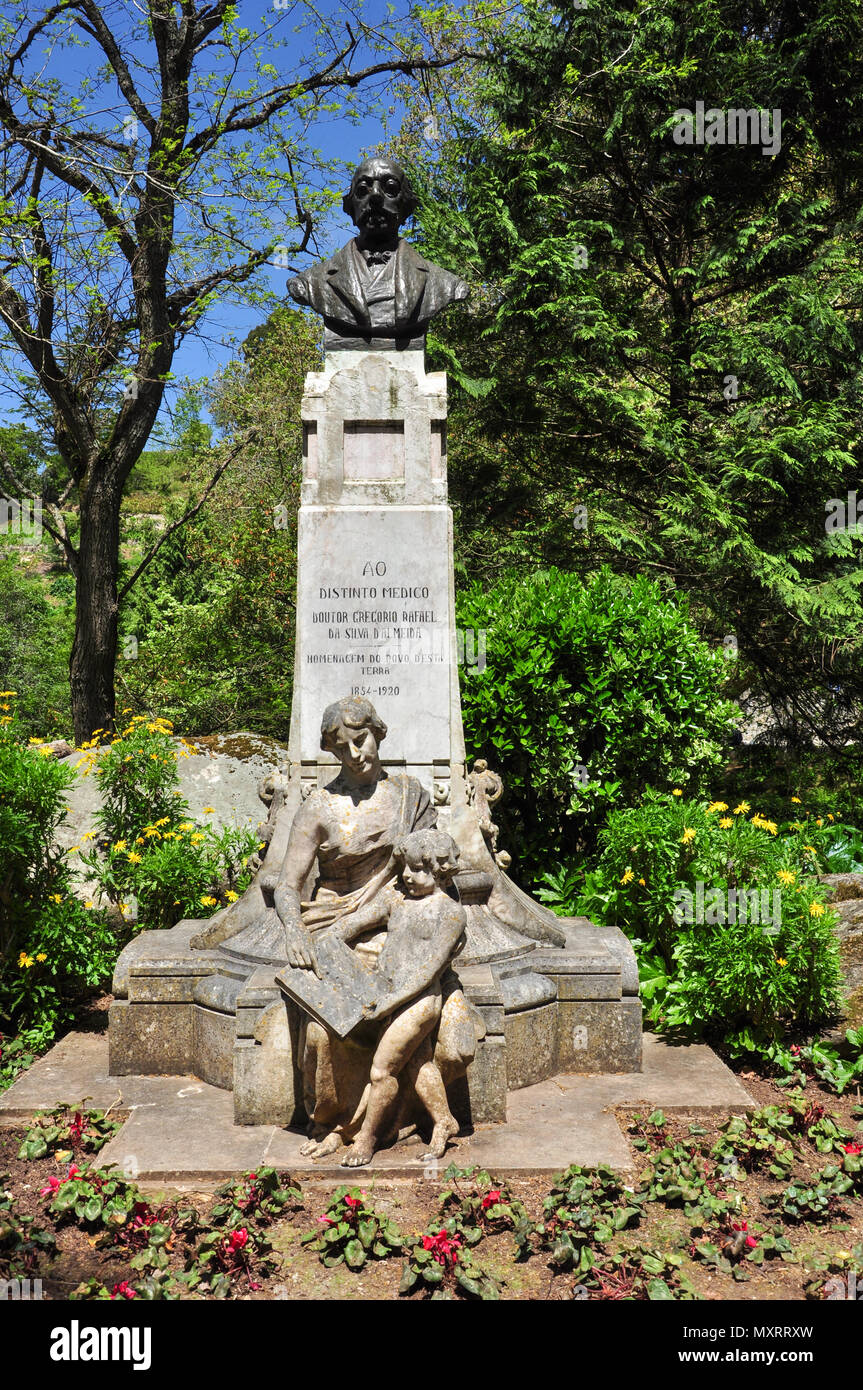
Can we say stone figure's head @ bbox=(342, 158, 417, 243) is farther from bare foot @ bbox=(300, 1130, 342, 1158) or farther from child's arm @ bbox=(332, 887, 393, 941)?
bare foot @ bbox=(300, 1130, 342, 1158)

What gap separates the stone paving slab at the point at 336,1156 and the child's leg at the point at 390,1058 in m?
0.07

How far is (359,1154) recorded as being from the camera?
13.9ft

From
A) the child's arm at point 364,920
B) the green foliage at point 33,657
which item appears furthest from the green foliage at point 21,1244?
the green foliage at point 33,657

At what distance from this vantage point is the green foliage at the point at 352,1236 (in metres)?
3.68

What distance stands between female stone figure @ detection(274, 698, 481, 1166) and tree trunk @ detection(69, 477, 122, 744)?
7.25 m

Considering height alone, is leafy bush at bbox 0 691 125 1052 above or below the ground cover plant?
above

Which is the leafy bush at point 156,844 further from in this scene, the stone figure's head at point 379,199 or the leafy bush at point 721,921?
the stone figure's head at point 379,199

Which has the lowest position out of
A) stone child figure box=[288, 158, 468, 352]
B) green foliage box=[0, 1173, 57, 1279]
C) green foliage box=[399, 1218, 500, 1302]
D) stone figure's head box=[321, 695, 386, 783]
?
green foliage box=[0, 1173, 57, 1279]

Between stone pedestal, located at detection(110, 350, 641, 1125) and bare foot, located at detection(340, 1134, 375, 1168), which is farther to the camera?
stone pedestal, located at detection(110, 350, 641, 1125)

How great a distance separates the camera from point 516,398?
12.2 meters

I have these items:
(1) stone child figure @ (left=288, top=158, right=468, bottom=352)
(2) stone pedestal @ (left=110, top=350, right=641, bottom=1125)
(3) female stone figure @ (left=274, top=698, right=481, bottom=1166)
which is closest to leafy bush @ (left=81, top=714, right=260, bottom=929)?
(2) stone pedestal @ (left=110, top=350, right=641, bottom=1125)

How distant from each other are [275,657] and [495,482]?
3.67m

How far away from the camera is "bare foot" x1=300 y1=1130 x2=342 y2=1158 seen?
170 inches
